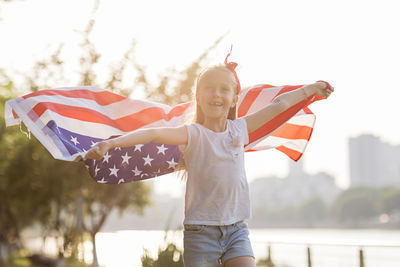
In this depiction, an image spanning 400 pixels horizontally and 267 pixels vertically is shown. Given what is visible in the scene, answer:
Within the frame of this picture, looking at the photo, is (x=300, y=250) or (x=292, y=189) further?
(x=292, y=189)

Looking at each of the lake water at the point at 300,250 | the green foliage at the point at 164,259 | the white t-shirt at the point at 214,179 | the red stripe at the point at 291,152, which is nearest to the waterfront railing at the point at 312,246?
the lake water at the point at 300,250

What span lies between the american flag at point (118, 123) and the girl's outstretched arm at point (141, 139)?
915mm

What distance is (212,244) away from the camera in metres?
3.44

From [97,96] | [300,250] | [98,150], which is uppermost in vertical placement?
[97,96]

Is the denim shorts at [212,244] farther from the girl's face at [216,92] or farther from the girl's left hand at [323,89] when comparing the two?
the girl's left hand at [323,89]

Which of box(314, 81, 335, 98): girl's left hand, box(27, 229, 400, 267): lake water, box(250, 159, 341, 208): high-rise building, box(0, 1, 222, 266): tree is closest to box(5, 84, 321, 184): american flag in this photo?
box(314, 81, 335, 98): girl's left hand

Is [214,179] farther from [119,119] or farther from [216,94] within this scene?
[119,119]

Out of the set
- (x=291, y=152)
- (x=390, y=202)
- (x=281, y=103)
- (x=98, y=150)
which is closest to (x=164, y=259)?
(x=291, y=152)

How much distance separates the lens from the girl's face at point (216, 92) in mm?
3633

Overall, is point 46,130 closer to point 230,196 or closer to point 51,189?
point 230,196

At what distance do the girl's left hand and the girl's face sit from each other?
67 cm

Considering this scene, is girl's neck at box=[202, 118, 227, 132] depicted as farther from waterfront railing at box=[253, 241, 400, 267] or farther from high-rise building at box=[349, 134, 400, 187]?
high-rise building at box=[349, 134, 400, 187]

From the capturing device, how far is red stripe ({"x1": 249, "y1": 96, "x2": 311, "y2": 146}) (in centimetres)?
436

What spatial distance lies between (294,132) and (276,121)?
1019 millimetres
